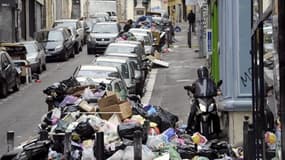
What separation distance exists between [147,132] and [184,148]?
2.14 ft

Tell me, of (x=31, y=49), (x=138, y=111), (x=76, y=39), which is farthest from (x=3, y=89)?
(x=76, y=39)

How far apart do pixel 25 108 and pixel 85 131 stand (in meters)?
11.5

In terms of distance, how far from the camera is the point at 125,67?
2386 centimetres

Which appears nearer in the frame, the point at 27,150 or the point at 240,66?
the point at 27,150

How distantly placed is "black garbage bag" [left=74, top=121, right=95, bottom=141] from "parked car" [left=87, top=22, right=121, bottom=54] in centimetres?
3042

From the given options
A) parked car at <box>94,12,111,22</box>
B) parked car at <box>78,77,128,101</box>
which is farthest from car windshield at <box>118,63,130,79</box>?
parked car at <box>94,12,111,22</box>

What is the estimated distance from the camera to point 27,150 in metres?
12.1

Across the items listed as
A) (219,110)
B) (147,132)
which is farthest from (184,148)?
A: (219,110)

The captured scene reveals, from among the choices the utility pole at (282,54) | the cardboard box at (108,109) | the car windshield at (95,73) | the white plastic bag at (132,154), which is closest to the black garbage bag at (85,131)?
the cardboard box at (108,109)

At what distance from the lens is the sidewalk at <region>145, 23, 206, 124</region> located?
2267cm

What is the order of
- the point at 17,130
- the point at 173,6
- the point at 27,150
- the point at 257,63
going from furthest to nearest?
1. the point at 173,6
2. the point at 17,130
3. the point at 27,150
4. the point at 257,63

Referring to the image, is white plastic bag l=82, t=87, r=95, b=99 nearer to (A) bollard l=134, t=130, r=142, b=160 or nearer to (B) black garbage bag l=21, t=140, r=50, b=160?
(B) black garbage bag l=21, t=140, r=50, b=160

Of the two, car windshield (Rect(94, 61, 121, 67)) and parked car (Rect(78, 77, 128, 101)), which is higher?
car windshield (Rect(94, 61, 121, 67))

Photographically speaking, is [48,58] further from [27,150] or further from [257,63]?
[257,63]
